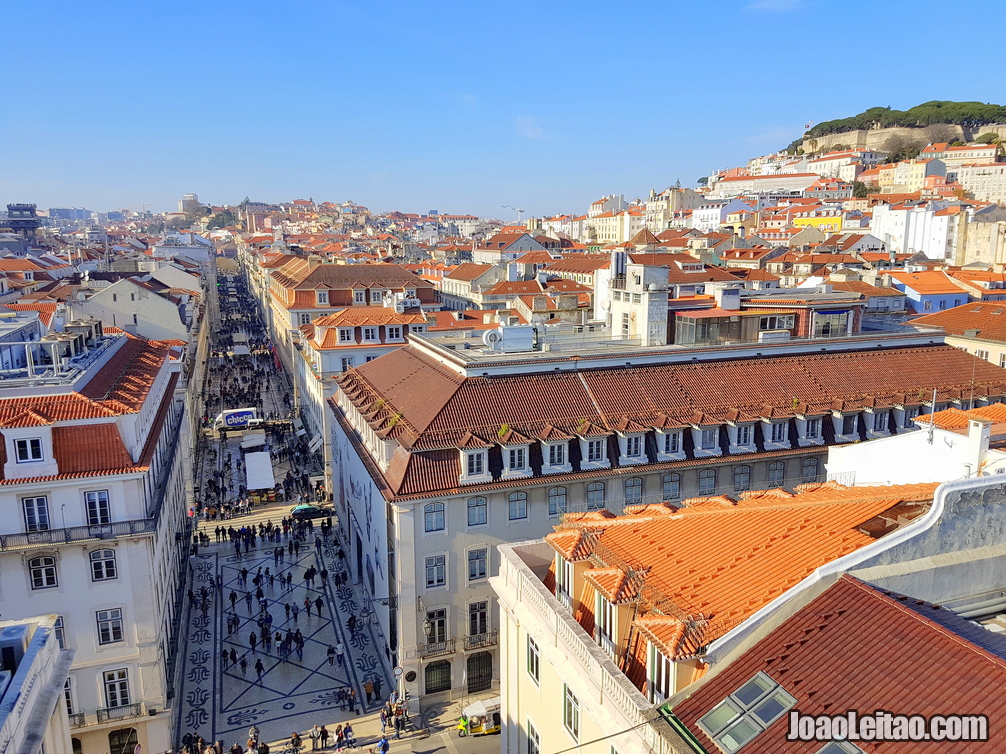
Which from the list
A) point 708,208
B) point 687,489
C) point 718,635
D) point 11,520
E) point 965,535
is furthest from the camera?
point 708,208

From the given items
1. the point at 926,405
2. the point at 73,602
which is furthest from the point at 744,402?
the point at 73,602

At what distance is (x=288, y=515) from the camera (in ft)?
156

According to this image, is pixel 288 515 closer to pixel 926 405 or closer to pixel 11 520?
pixel 11 520

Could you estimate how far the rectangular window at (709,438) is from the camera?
101 ft

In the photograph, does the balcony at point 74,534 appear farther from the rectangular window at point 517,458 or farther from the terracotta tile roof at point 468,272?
the terracotta tile roof at point 468,272

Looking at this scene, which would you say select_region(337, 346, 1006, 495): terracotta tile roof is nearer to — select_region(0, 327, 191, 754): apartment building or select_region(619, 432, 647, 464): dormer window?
select_region(619, 432, 647, 464): dormer window

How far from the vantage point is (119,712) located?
26.5 meters

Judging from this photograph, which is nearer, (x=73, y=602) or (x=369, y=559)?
(x=73, y=602)

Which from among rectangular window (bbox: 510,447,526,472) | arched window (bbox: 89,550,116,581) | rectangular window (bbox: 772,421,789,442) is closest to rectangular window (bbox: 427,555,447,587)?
rectangular window (bbox: 510,447,526,472)

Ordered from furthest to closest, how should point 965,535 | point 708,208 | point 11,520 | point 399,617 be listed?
point 708,208, point 399,617, point 11,520, point 965,535

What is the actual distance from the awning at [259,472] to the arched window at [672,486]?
2892 cm

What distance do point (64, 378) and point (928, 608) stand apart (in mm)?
28654

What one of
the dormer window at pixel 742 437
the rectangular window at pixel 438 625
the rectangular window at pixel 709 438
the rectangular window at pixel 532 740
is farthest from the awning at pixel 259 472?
the rectangular window at pixel 532 740

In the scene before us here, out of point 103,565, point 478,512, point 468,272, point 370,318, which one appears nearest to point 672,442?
point 478,512
